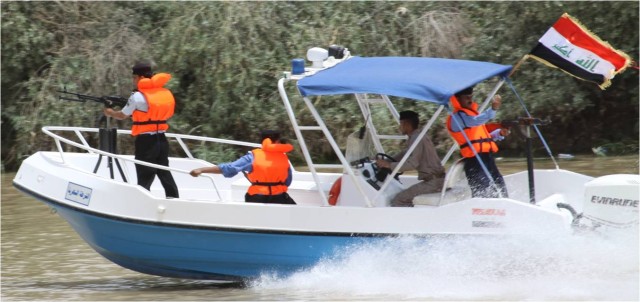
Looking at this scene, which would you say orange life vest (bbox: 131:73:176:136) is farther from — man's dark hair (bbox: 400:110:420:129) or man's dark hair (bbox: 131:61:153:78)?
man's dark hair (bbox: 400:110:420:129)

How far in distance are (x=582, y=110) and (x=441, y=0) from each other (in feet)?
8.33

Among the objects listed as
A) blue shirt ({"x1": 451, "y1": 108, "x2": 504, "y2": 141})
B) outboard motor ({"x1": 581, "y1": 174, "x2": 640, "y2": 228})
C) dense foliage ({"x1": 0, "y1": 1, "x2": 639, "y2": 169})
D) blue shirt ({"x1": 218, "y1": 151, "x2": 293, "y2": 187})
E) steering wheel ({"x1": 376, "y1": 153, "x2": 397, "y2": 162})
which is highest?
blue shirt ({"x1": 451, "y1": 108, "x2": 504, "y2": 141})

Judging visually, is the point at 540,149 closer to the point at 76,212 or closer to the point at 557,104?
the point at 557,104

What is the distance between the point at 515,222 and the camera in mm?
7895

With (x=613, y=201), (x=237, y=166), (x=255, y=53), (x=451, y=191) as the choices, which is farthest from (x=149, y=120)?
(x=255, y=53)

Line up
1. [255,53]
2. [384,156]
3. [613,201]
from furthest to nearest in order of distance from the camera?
[255,53] < [384,156] < [613,201]

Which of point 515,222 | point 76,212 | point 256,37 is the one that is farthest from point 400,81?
point 256,37

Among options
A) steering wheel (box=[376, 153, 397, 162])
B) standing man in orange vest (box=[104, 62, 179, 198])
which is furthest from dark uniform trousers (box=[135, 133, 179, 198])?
steering wheel (box=[376, 153, 397, 162])

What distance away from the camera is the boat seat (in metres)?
8.26

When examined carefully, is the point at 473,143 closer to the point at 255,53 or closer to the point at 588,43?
the point at 588,43

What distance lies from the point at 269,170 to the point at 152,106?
3.75ft

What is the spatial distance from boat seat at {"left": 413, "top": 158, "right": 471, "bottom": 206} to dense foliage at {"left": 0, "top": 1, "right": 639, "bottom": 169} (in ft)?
22.8

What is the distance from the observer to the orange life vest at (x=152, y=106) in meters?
8.93

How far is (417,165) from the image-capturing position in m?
8.57
